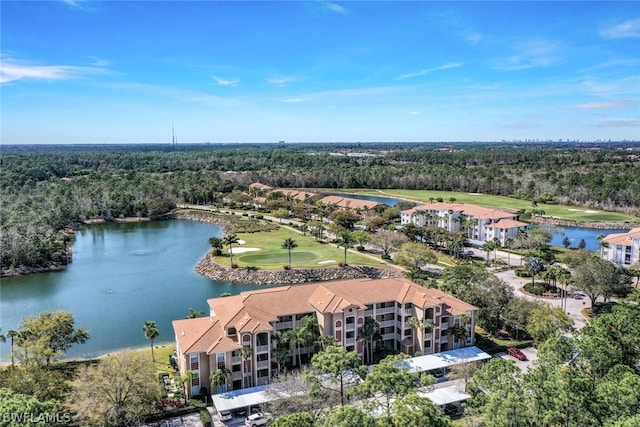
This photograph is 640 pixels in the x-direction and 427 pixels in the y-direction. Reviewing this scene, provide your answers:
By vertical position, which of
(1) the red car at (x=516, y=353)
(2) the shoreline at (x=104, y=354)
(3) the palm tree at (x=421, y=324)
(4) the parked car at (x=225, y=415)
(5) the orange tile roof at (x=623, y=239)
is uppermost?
(5) the orange tile roof at (x=623, y=239)

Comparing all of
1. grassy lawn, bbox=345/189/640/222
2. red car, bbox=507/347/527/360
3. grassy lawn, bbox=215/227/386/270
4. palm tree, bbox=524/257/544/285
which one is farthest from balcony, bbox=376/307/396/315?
grassy lawn, bbox=345/189/640/222

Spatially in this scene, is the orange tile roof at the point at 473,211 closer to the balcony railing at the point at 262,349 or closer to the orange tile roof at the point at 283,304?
the orange tile roof at the point at 283,304

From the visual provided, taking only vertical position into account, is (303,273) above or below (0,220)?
below

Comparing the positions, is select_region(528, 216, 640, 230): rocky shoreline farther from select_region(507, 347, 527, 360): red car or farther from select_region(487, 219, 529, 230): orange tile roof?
select_region(507, 347, 527, 360): red car

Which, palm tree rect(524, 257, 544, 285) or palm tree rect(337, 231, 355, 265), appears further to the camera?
palm tree rect(337, 231, 355, 265)

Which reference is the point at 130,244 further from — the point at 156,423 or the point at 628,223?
the point at 628,223

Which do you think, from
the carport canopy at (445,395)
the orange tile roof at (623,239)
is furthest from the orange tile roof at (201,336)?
the orange tile roof at (623,239)

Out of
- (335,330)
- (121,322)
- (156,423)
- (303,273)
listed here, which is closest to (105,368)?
(156,423)
